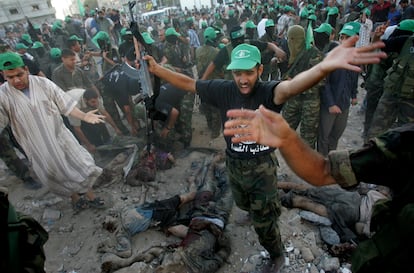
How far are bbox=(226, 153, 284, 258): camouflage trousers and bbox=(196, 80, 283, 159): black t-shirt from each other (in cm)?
7

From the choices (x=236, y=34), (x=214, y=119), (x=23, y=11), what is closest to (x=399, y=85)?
(x=236, y=34)

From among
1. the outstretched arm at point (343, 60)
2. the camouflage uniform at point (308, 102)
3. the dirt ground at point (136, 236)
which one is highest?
the outstretched arm at point (343, 60)

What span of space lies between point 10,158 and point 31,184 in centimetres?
57

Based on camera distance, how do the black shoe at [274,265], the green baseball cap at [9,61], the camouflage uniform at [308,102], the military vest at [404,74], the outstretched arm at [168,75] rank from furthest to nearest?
the camouflage uniform at [308,102] → the military vest at [404,74] → the green baseball cap at [9,61] → the black shoe at [274,265] → the outstretched arm at [168,75]

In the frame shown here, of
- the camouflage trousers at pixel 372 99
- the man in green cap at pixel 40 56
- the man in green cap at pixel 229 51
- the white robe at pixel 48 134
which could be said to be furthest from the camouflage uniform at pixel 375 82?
the man in green cap at pixel 40 56

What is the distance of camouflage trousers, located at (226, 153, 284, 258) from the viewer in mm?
2201

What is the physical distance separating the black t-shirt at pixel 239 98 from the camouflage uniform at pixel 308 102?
5.89 feet

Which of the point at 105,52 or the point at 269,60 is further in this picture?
the point at 105,52

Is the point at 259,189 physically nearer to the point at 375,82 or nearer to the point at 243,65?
the point at 243,65

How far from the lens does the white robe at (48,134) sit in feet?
9.77

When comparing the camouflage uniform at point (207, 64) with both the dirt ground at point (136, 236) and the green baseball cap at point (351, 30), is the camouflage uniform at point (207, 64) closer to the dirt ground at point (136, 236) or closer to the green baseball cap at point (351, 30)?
the dirt ground at point (136, 236)

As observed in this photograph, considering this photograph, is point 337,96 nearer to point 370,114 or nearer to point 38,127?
point 370,114

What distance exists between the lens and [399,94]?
364 cm

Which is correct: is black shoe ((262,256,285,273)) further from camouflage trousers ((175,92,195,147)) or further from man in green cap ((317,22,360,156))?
camouflage trousers ((175,92,195,147))
